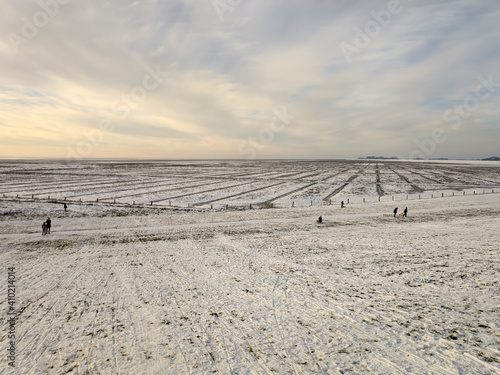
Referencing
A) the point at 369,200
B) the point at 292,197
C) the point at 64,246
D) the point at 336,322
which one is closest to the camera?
the point at 336,322

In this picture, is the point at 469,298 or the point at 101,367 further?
the point at 469,298

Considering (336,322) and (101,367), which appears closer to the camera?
(101,367)

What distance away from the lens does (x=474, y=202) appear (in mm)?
36188

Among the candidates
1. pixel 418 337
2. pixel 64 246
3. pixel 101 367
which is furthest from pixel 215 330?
pixel 64 246

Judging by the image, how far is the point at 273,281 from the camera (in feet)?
40.0

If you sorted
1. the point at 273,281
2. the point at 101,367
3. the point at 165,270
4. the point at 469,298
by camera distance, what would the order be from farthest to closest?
the point at 165,270 → the point at 273,281 → the point at 469,298 → the point at 101,367

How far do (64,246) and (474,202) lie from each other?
50797 mm

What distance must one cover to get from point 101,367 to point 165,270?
22.0 ft

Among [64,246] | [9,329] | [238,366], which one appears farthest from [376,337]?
[64,246]

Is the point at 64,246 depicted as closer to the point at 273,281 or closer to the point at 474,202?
the point at 273,281

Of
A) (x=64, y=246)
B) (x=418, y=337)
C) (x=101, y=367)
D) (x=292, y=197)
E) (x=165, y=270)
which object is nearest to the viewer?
(x=101, y=367)

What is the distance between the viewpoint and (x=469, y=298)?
10.2 meters

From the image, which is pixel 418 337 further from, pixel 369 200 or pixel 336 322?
pixel 369 200

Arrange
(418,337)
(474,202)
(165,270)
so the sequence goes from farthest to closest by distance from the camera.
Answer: (474,202), (165,270), (418,337)
